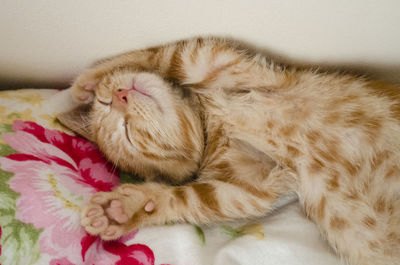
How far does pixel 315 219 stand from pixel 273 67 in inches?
18.5

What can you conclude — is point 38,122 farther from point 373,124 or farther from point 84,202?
point 373,124

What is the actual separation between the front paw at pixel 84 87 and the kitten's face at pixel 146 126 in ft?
0.11

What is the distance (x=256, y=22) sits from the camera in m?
0.95

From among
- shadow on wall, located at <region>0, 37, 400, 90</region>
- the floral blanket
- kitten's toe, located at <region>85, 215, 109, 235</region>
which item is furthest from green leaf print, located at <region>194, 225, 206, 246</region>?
shadow on wall, located at <region>0, 37, 400, 90</region>

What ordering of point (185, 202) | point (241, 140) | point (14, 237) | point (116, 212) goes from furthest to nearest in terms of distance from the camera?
point (241, 140) → point (185, 202) → point (116, 212) → point (14, 237)

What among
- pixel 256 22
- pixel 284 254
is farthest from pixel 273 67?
pixel 284 254

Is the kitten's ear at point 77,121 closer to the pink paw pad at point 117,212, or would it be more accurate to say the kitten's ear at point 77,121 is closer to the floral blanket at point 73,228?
the floral blanket at point 73,228

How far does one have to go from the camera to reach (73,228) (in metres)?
0.83

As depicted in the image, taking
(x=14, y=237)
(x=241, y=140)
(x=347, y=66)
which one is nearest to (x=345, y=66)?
(x=347, y=66)

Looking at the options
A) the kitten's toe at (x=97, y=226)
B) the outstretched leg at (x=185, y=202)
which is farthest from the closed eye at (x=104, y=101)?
the kitten's toe at (x=97, y=226)

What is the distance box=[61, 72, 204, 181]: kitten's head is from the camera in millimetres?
1059

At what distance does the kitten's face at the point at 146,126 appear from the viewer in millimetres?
1059

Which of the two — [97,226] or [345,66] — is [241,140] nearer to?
[345,66]

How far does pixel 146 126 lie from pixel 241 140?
0.31 m
